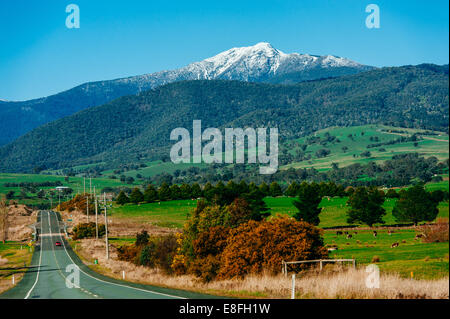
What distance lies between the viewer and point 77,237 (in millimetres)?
102438

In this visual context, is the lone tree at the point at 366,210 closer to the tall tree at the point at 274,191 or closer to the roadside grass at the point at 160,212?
the roadside grass at the point at 160,212

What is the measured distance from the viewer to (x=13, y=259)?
78000 millimetres

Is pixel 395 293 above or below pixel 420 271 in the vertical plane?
above

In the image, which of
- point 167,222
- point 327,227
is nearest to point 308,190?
point 327,227

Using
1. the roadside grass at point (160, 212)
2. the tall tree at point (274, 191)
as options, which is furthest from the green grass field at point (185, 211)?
the tall tree at point (274, 191)

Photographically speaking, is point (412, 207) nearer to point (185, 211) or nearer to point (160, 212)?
point (185, 211)

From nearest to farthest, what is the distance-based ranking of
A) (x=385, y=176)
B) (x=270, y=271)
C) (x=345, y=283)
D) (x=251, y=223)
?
(x=345, y=283)
(x=270, y=271)
(x=251, y=223)
(x=385, y=176)

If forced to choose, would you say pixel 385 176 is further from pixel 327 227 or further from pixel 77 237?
pixel 77 237

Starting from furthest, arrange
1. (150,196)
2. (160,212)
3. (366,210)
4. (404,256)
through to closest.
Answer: (150,196) < (160,212) < (366,210) < (404,256)

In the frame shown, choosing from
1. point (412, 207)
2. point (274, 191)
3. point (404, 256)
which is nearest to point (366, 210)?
point (412, 207)

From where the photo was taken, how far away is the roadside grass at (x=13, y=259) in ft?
190

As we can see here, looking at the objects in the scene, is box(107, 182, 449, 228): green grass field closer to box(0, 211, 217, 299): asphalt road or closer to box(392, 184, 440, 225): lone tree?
box(392, 184, 440, 225): lone tree

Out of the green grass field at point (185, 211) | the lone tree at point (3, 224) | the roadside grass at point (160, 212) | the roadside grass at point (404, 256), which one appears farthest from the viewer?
the roadside grass at point (160, 212)
